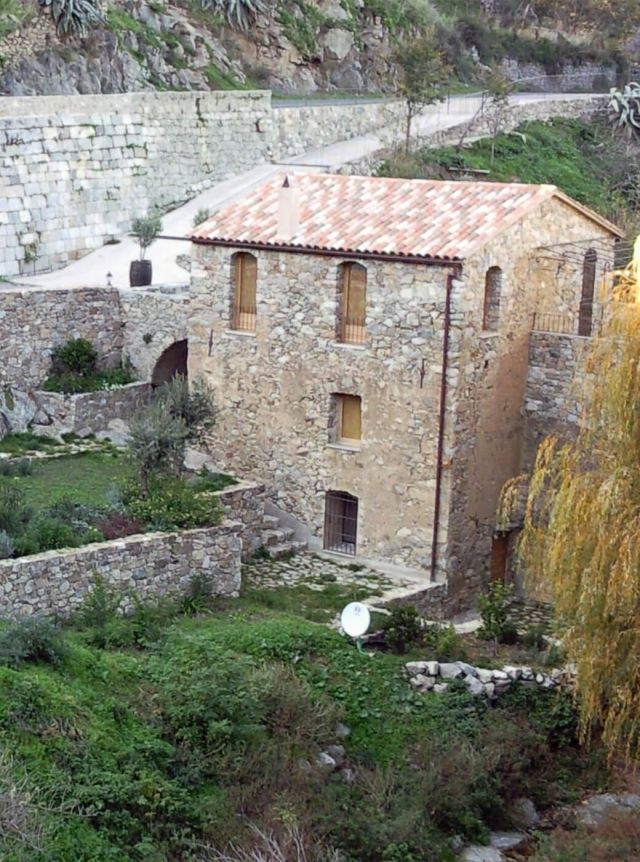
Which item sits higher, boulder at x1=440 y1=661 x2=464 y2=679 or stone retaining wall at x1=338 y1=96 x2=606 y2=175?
stone retaining wall at x1=338 y1=96 x2=606 y2=175

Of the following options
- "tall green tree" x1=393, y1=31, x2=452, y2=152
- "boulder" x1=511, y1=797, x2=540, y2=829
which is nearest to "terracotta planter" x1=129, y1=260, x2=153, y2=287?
"boulder" x1=511, y1=797, x2=540, y2=829

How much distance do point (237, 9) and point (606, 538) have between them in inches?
1333

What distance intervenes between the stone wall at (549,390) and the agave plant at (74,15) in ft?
70.3

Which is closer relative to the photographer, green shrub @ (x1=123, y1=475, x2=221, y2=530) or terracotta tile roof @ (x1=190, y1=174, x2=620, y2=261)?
green shrub @ (x1=123, y1=475, x2=221, y2=530)

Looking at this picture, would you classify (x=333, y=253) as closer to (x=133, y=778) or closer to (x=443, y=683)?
(x=443, y=683)

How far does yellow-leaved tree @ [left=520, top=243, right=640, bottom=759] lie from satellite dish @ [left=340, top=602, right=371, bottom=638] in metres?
2.30

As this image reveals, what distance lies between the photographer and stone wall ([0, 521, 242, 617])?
1733 centimetres

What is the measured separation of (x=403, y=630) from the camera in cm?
1834

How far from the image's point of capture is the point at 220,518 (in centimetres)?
1998

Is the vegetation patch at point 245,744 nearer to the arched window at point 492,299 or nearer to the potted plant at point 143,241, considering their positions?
the arched window at point 492,299

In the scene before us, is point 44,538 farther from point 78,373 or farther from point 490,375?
point 78,373

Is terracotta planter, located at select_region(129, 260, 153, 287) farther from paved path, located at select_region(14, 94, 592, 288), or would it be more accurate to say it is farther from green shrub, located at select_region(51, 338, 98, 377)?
green shrub, located at select_region(51, 338, 98, 377)

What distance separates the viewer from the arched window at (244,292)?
22719 mm

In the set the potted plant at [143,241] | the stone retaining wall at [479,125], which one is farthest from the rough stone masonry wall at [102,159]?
the stone retaining wall at [479,125]
